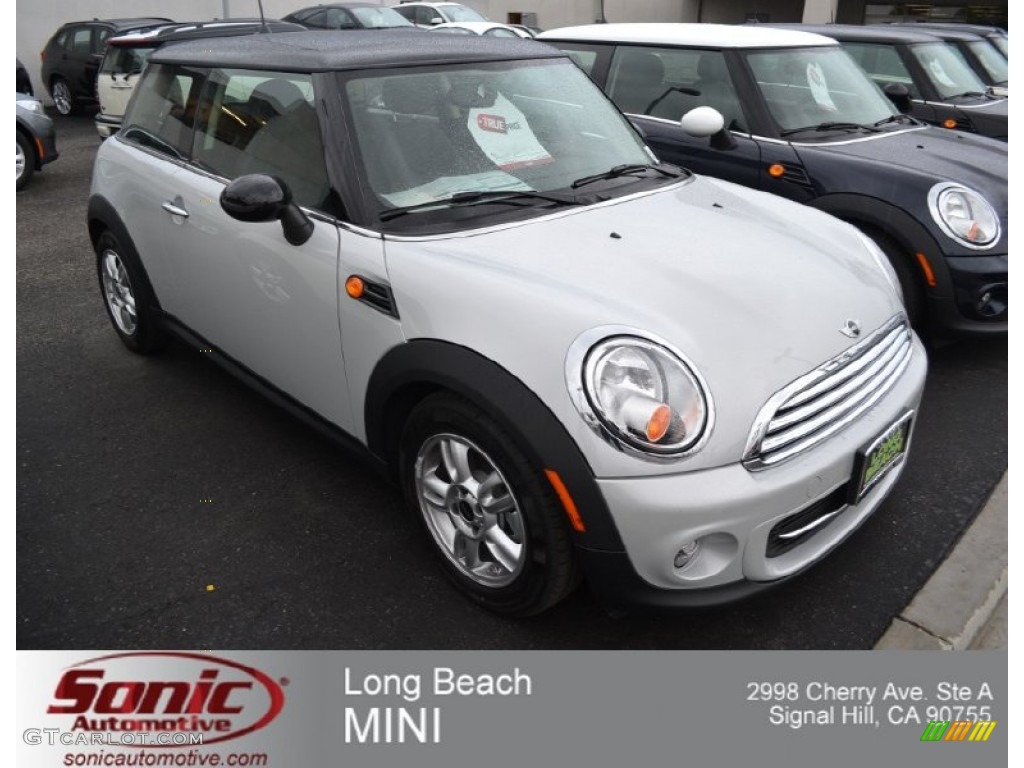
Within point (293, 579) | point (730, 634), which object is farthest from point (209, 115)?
point (730, 634)

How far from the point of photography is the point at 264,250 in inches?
116

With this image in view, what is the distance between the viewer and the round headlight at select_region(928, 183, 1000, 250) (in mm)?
4027

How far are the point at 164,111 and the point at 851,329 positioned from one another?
10.2ft

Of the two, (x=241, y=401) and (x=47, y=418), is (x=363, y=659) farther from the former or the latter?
(x=47, y=418)

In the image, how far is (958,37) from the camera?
7.49 m

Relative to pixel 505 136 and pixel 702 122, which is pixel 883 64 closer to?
pixel 702 122

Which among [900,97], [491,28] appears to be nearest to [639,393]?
[900,97]

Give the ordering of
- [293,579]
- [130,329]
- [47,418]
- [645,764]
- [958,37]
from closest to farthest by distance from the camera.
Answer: [645,764], [293,579], [47,418], [130,329], [958,37]

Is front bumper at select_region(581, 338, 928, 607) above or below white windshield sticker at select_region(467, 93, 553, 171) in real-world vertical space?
below

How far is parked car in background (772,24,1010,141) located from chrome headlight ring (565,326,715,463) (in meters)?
5.42

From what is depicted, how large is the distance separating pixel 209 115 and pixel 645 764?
2.92m

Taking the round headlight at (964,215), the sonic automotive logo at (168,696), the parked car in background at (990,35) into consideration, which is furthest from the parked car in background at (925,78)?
the sonic automotive logo at (168,696)

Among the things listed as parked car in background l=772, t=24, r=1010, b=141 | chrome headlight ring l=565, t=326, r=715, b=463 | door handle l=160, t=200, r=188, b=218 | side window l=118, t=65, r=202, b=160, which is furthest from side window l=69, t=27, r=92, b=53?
chrome headlight ring l=565, t=326, r=715, b=463
